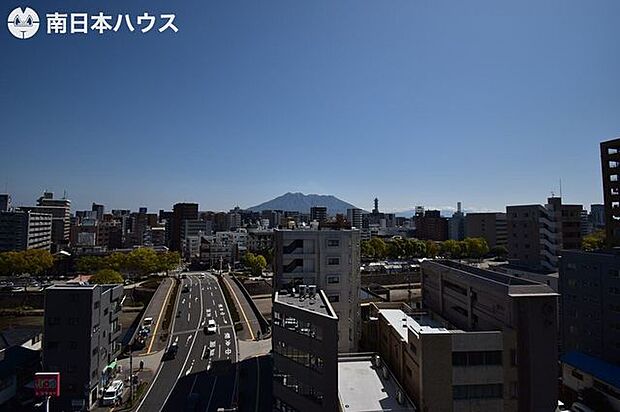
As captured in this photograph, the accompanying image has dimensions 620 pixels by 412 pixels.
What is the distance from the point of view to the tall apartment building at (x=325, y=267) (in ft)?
96.7

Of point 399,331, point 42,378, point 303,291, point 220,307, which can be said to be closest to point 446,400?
point 399,331

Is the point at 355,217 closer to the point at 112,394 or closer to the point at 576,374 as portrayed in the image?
the point at 576,374

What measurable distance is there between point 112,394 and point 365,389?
16.0m

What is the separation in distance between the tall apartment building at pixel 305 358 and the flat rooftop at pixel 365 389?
1.51 m

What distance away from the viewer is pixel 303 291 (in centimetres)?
2447

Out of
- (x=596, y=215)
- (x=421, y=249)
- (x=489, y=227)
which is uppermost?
(x=596, y=215)

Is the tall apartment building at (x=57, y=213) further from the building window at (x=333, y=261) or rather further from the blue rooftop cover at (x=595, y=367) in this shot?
the blue rooftop cover at (x=595, y=367)

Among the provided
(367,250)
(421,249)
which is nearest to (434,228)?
(421,249)

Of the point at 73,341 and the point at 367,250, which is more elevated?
the point at 367,250

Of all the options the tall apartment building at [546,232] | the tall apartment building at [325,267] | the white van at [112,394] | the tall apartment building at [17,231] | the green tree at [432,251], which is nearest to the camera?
the white van at [112,394]

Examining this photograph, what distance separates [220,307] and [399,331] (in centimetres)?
3187

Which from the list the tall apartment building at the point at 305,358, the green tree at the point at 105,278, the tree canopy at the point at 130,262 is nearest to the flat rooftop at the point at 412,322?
the tall apartment building at the point at 305,358

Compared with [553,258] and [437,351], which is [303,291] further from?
[553,258]

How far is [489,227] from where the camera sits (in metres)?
104
